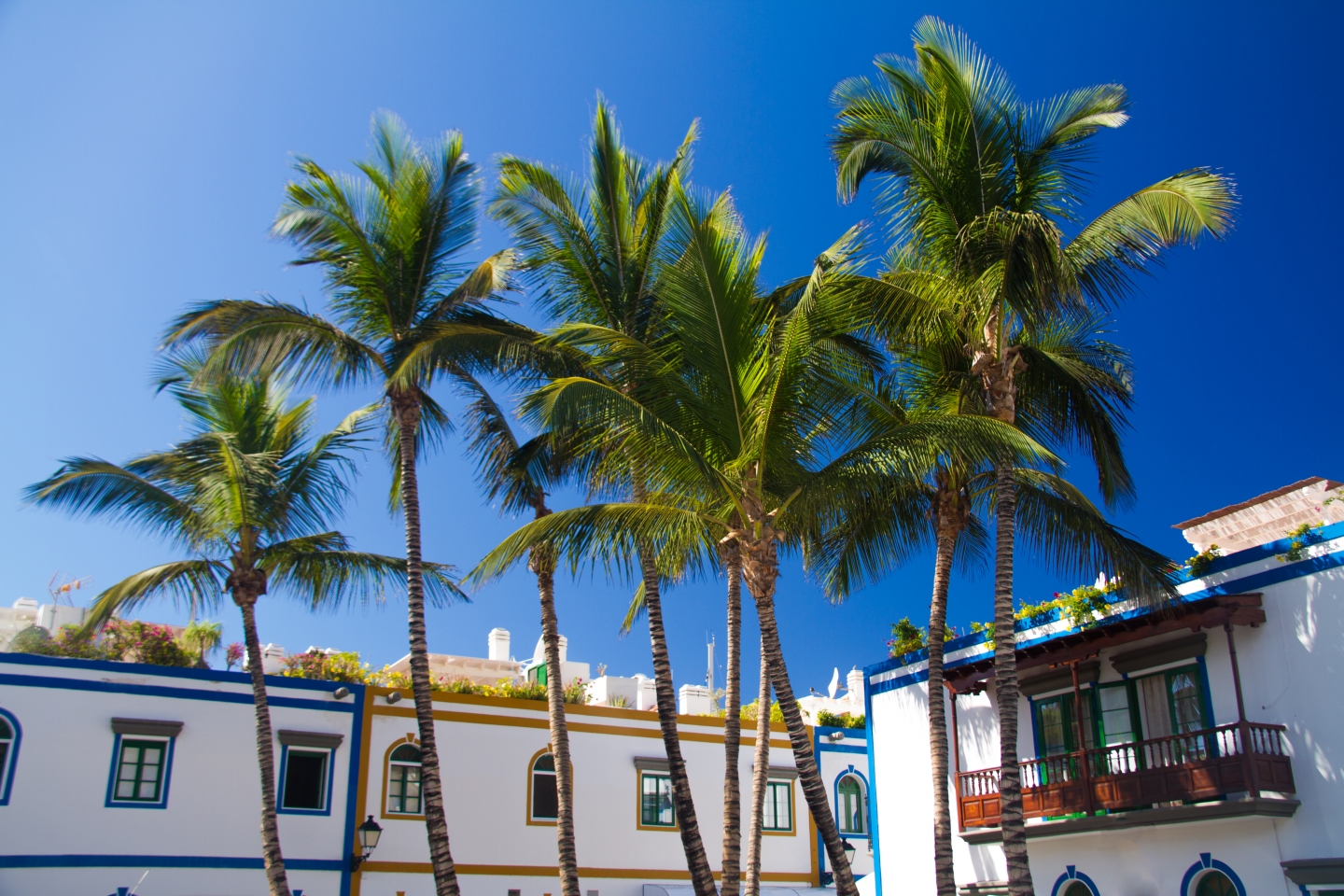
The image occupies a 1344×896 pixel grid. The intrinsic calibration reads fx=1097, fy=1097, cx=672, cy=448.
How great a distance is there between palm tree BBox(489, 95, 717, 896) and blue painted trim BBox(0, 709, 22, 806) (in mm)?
10712

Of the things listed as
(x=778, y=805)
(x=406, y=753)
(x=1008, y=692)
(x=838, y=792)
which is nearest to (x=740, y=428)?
(x=1008, y=692)

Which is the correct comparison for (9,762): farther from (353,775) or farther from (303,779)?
(353,775)

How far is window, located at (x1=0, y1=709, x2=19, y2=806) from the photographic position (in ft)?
58.3

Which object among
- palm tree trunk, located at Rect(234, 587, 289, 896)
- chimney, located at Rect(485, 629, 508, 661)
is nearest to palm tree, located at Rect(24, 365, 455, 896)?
palm tree trunk, located at Rect(234, 587, 289, 896)

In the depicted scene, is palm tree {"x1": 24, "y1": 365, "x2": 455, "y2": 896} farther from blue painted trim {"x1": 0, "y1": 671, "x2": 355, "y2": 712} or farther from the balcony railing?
the balcony railing

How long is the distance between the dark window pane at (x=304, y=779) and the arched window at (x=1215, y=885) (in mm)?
14790

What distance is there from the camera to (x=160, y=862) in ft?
61.4

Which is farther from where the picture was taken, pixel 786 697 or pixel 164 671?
pixel 164 671

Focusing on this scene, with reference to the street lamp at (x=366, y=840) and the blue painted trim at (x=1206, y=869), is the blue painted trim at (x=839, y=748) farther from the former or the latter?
the blue painted trim at (x=1206, y=869)

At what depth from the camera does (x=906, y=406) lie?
52.0 ft

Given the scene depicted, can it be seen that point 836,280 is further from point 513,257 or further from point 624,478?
point 513,257

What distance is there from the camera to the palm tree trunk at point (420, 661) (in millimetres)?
15375

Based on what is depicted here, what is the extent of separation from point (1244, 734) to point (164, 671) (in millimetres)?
17115

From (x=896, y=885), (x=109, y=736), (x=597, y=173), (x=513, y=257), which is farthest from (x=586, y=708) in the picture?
(x=597, y=173)
